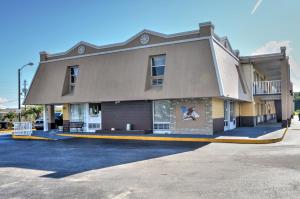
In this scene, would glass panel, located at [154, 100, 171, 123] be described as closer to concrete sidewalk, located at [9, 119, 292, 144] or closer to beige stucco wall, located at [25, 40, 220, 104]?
beige stucco wall, located at [25, 40, 220, 104]

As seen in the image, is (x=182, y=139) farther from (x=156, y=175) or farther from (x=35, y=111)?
(x=35, y=111)

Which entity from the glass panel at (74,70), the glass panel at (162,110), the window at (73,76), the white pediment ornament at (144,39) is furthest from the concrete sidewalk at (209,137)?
the white pediment ornament at (144,39)

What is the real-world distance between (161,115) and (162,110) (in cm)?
37

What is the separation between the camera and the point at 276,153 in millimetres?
11320

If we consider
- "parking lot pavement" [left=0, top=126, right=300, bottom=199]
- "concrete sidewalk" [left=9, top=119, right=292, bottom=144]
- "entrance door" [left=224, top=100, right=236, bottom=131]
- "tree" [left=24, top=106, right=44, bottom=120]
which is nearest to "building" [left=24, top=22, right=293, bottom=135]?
"entrance door" [left=224, top=100, right=236, bottom=131]

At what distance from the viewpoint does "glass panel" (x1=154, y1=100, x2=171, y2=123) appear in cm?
2036

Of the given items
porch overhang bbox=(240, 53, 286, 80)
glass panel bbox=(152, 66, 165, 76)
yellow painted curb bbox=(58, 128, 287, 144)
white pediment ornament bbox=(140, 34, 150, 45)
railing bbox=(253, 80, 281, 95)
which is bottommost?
yellow painted curb bbox=(58, 128, 287, 144)

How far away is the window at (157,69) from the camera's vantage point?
20.5 metres

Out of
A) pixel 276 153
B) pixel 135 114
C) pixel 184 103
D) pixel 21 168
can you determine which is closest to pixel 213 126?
pixel 184 103

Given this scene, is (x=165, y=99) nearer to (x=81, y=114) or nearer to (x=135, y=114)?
(x=135, y=114)

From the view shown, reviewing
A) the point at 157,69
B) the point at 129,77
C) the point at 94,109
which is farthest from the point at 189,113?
the point at 94,109

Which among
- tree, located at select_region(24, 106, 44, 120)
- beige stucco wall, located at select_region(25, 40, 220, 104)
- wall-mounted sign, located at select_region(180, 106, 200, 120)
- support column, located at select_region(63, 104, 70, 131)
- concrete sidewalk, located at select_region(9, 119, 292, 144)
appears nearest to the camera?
concrete sidewalk, located at select_region(9, 119, 292, 144)

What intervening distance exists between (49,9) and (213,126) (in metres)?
12.7

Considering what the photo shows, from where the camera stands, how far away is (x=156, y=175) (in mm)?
8117
